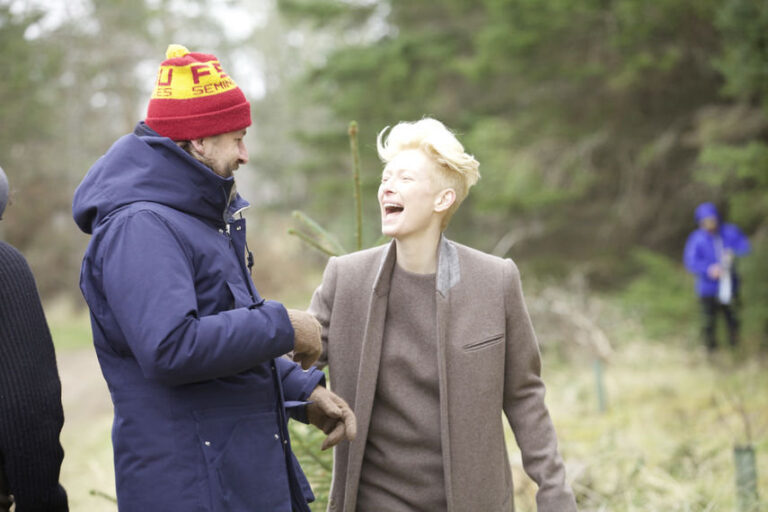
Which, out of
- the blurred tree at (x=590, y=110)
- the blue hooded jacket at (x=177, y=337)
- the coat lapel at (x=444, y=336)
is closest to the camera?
the blue hooded jacket at (x=177, y=337)

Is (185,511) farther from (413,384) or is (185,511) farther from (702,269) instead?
(702,269)

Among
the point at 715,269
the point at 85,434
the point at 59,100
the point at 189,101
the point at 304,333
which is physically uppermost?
the point at 59,100

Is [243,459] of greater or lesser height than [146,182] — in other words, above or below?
below

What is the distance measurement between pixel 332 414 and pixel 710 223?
8606 millimetres

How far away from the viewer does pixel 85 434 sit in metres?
9.65

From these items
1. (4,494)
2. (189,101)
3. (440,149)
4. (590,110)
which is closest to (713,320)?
(590,110)

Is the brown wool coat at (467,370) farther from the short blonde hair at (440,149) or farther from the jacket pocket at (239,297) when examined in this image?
the jacket pocket at (239,297)

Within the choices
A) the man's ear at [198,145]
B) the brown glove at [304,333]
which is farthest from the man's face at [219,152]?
the brown glove at [304,333]

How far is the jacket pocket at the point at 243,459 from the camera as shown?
214 centimetres

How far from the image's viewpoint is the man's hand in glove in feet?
8.33

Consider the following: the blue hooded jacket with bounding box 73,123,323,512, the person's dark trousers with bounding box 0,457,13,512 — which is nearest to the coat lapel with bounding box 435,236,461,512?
the blue hooded jacket with bounding box 73,123,323,512

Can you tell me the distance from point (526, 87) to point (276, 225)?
10.4 m

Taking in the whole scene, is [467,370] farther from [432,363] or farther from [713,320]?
[713,320]

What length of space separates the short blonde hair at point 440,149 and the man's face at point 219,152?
23.9 inches
